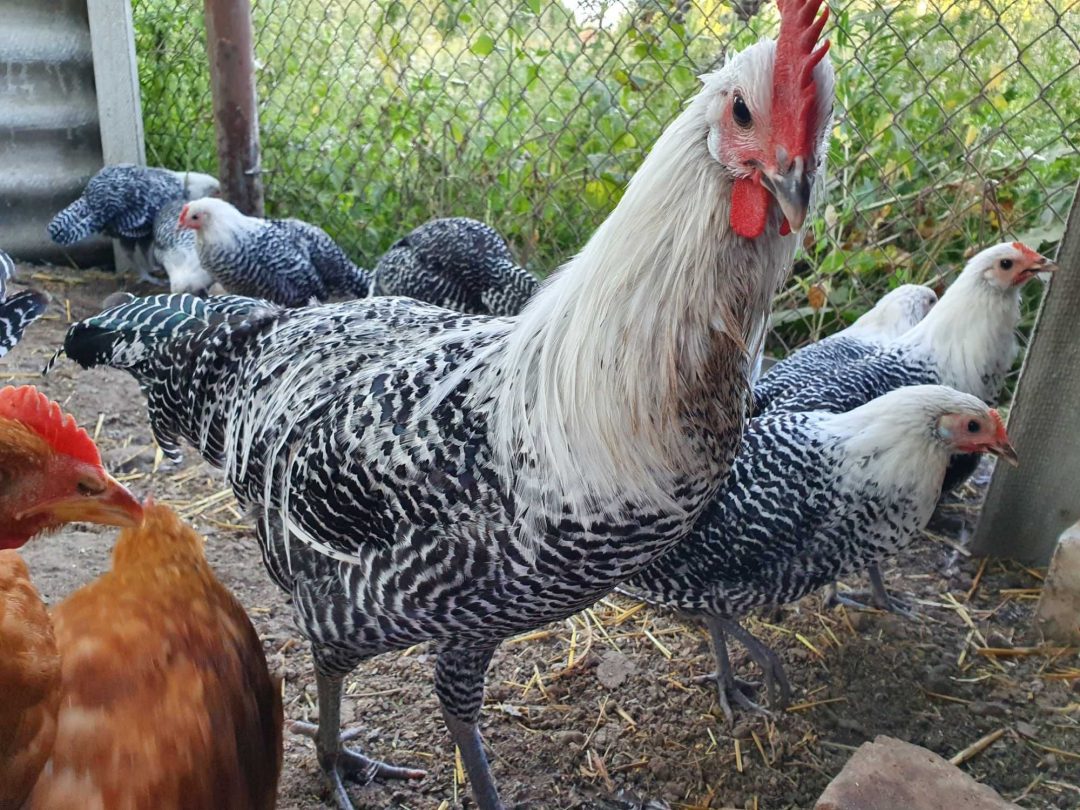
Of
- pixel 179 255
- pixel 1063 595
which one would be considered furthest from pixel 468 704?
pixel 179 255

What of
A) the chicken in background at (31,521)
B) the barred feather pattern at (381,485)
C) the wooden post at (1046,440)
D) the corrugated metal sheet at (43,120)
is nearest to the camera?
the chicken in background at (31,521)

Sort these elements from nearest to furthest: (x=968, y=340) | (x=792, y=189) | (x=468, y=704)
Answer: (x=792, y=189), (x=468, y=704), (x=968, y=340)

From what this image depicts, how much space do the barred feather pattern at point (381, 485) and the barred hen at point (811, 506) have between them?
706 mm

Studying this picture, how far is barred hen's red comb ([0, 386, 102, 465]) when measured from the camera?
1.64 metres

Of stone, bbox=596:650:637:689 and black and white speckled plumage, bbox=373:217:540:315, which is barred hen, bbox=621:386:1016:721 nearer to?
stone, bbox=596:650:637:689

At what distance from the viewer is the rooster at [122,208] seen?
5.32 metres

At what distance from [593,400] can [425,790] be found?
139 centimetres

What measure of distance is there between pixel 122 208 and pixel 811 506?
466cm

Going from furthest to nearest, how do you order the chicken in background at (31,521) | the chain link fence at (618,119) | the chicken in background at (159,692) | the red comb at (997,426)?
the chain link fence at (618,119), the red comb at (997,426), the chicken in background at (159,692), the chicken in background at (31,521)

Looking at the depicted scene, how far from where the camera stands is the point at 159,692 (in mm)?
1643

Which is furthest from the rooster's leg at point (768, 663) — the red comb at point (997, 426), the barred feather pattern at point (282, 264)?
the barred feather pattern at point (282, 264)

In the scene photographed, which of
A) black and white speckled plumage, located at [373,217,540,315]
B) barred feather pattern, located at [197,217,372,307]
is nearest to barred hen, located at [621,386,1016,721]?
black and white speckled plumage, located at [373,217,540,315]

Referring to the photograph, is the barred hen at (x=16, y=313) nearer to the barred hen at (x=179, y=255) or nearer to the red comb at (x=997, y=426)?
the barred hen at (x=179, y=255)

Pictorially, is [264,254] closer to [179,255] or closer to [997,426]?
[179,255]
